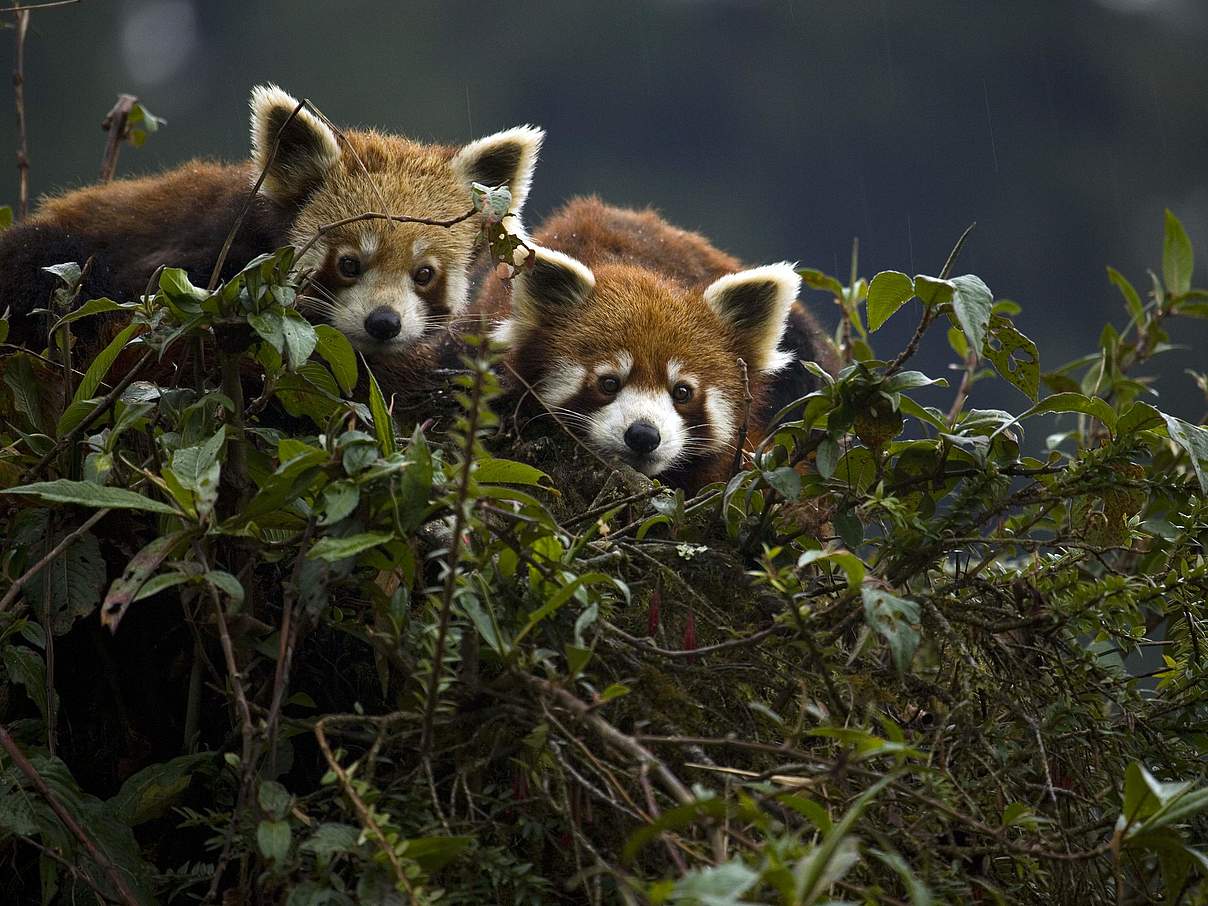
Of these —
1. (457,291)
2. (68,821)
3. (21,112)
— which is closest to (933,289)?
(68,821)

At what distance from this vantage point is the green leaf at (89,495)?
94cm

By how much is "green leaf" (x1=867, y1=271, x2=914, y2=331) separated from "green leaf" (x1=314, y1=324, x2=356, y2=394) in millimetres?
558

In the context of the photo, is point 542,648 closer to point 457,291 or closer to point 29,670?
point 29,670

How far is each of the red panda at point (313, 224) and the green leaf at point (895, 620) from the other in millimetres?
1008

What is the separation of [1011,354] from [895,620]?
1.51 ft

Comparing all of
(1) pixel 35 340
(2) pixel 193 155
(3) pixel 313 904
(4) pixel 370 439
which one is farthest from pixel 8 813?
(2) pixel 193 155

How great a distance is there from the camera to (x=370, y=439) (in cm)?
93

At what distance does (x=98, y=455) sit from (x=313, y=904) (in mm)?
463

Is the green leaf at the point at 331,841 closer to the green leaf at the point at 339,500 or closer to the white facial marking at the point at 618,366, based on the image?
the green leaf at the point at 339,500

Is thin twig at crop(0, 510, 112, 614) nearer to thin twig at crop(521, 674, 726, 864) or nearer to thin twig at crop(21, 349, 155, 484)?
thin twig at crop(21, 349, 155, 484)

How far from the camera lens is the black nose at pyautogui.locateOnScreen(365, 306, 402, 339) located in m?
1.96

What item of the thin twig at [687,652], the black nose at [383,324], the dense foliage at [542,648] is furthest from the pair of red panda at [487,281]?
the thin twig at [687,652]

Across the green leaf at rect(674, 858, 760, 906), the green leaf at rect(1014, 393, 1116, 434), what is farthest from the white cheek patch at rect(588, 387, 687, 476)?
the green leaf at rect(674, 858, 760, 906)

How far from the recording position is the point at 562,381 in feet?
7.19
